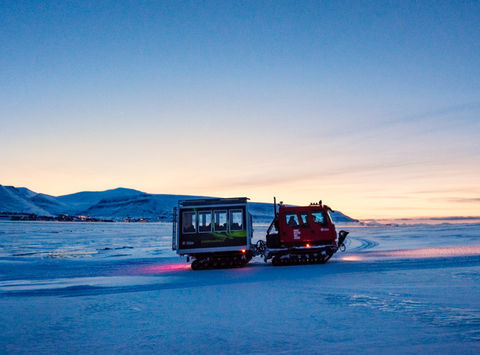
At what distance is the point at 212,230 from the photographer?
18734mm

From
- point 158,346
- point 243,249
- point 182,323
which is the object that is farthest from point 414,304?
point 243,249

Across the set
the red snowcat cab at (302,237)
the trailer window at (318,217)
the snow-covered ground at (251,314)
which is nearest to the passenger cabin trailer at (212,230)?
the red snowcat cab at (302,237)

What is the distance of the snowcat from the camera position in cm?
1867

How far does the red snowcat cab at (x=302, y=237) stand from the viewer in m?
19.2

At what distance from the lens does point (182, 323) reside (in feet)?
25.5

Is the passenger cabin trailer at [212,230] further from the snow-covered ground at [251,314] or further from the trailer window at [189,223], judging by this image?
the snow-covered ground at [251,314]

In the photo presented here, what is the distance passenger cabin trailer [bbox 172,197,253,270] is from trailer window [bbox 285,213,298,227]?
6.53 ft

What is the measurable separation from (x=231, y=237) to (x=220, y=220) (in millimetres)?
897

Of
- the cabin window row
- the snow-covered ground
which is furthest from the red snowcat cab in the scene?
the snow-covered ground

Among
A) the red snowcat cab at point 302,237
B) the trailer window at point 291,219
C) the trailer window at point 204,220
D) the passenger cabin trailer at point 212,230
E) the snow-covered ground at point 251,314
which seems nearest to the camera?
the snow-covered ground at point 251,314

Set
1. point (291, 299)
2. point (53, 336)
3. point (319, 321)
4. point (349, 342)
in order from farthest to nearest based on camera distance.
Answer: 1. point (291, 299)
2. point (319, 321)
3. point (53, 336)
4. point (349, 342)

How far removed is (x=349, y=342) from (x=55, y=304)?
23.4ft

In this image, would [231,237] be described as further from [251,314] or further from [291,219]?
[251,314]

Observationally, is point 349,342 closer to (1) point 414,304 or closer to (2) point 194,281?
(1) point 414,304
